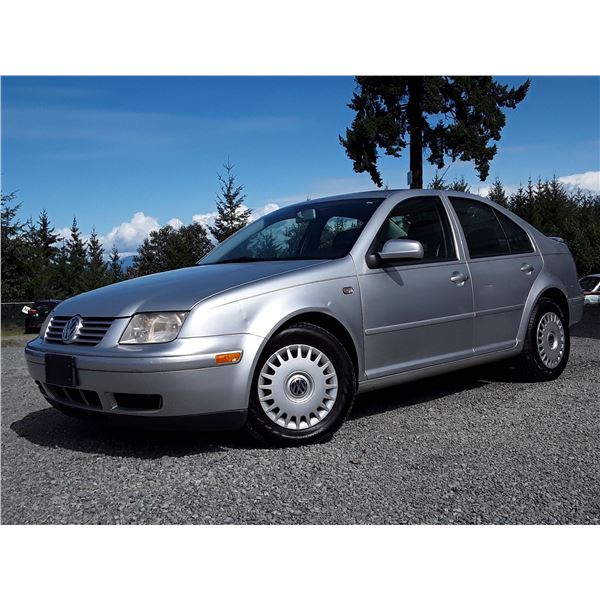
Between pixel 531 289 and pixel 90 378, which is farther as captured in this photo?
pixel 531 289

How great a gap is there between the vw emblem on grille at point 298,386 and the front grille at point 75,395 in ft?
3.64

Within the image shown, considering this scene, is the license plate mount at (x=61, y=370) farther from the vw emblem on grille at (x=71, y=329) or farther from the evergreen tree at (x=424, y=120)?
the evergreen tree at (x=424, y=120)

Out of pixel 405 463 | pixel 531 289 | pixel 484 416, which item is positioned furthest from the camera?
pixel 531 289

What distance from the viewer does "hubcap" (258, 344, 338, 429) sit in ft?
12.7

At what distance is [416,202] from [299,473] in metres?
2.46

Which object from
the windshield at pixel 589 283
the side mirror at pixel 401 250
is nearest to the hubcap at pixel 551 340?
the side mirror at pixel 401 250

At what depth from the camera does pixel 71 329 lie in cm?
406

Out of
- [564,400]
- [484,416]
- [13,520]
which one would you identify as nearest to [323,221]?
[484,416]

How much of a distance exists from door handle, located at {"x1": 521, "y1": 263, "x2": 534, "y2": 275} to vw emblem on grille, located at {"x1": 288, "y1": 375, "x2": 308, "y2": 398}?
261cm

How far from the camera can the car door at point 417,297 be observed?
173 inches

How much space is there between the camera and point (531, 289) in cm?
568

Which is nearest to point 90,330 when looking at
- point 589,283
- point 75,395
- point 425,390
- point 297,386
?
point 75,395

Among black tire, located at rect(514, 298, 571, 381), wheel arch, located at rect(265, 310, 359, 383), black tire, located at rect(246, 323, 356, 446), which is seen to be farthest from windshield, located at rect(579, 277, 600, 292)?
black tire, located at rect(246, 323, 356, 446)

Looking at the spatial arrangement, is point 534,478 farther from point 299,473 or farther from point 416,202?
point 416,202
